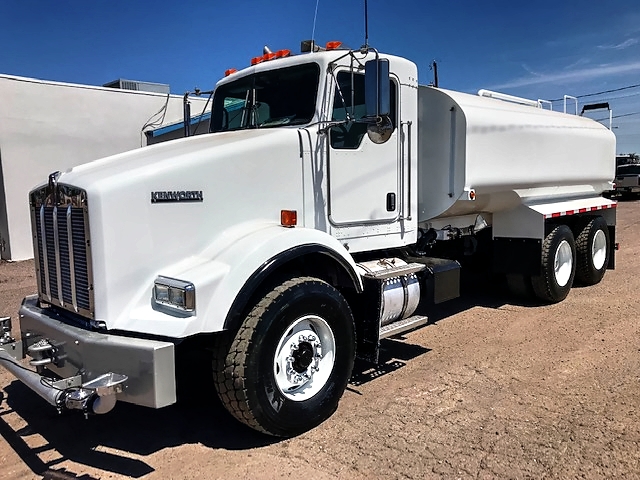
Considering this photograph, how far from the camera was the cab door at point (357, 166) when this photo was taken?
4.78m

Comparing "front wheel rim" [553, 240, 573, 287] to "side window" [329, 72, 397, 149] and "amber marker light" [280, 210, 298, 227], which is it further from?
"amber marker light" [280, 210, 298, 227]

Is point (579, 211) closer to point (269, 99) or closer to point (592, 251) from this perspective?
point (592, 251)

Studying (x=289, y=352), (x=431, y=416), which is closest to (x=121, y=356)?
(x=289, y=352)

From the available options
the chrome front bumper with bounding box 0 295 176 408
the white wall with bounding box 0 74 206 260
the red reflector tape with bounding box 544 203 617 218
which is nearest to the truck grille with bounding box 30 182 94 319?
the chrome front bumper with bounding box 0 295 176 408

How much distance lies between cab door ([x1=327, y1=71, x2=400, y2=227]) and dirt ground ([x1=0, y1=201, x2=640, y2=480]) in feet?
4.92

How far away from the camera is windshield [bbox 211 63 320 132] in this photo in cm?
477

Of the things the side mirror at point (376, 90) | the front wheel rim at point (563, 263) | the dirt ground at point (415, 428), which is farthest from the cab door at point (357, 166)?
the front wheel rim at point (563, 263)

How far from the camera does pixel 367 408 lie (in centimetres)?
447

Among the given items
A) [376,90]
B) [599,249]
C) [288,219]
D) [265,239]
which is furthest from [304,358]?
[599,249]

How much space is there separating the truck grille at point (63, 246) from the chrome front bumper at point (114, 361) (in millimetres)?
190

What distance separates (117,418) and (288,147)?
8.19 feet

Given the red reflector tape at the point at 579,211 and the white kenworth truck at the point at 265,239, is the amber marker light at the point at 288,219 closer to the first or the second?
the white kenworth truck at the point at 265,239

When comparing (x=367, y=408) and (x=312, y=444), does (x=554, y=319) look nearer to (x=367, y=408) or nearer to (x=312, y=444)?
(x=367, y=408)

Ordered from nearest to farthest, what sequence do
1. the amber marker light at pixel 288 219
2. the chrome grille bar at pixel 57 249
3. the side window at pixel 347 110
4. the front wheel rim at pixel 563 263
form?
1. the chrome grille bar at pixel 57 249
2. the amber marker light at pixel 288 219
3. the side window at pixel 347 110
4. the front wheel rim at pixel 563 263
